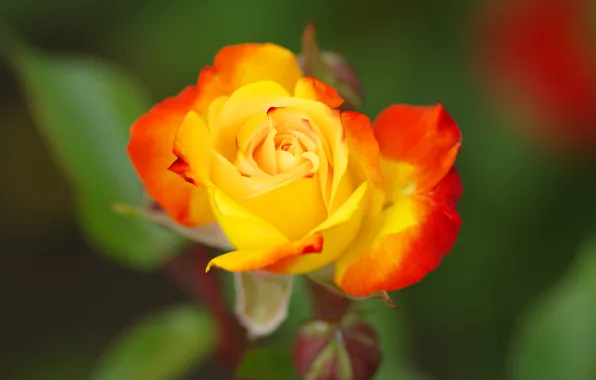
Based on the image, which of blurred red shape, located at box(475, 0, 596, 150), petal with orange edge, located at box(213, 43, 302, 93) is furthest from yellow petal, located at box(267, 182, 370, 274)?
blurred red shape, located at box(475, 0, 596, 150)

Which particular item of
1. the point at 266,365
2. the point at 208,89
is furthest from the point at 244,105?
the point at 266,365

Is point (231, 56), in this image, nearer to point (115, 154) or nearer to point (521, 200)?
point (115, 154)

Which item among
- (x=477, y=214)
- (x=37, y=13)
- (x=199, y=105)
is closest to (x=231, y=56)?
(x=199, y=105)

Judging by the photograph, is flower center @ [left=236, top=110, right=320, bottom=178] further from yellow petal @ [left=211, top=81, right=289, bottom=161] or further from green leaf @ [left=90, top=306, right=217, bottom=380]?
green leaf @ [left=90, top=306, right=217, bottom=380]

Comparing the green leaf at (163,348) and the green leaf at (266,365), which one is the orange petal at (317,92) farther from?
the green leaf at (163,348)

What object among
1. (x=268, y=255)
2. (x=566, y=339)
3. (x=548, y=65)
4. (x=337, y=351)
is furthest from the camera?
(x=548, y=65)

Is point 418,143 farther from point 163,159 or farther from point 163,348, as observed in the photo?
point 163,348
